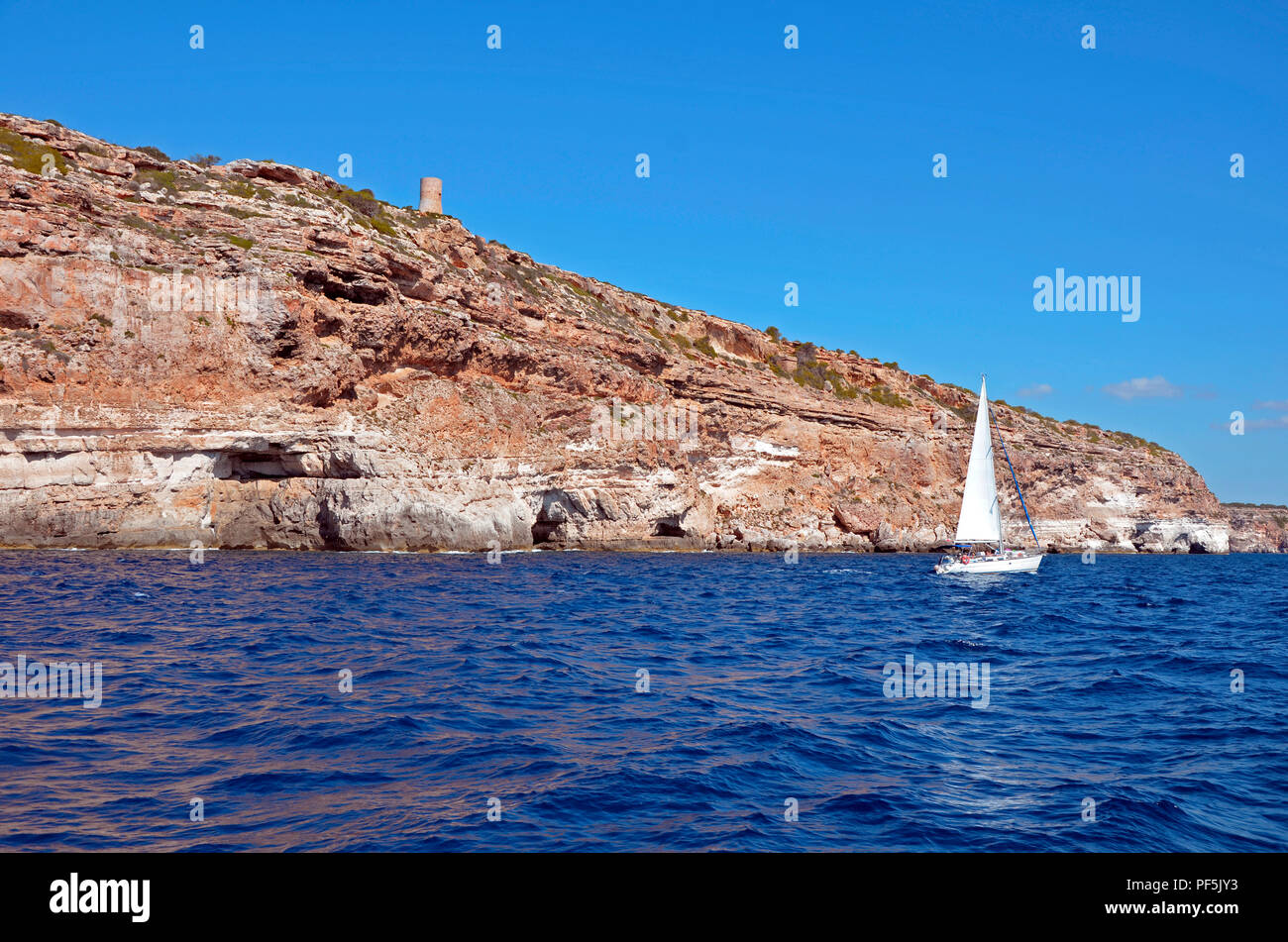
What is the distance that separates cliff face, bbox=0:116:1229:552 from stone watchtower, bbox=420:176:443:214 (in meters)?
9.13

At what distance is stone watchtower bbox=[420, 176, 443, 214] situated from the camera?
242ft

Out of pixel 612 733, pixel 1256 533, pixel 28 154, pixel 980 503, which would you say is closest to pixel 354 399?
pixel 28 154

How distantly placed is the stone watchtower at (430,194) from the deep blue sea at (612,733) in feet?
190

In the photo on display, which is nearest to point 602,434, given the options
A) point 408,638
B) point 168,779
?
point 408,638

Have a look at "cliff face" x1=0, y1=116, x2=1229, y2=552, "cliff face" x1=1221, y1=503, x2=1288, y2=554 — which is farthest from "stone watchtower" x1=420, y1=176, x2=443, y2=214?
"cliff face" x1=1221, y1=503, x2=1288, y2=554

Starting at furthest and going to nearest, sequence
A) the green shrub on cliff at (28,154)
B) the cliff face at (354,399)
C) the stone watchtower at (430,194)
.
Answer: the stone watchtower at (430,194)
the green shrub on cliff at (28,154)
the cliff face at (354,399)

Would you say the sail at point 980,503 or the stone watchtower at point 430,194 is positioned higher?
the stone watchtower at point 430,194

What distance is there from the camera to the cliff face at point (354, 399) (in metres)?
38.7

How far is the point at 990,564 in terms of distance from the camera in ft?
139

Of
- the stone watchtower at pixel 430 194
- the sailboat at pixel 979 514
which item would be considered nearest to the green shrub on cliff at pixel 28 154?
the stone watchtower at pixel 430 194

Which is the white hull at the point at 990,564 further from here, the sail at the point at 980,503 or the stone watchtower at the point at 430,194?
the stone watchtower at the point at 430,194

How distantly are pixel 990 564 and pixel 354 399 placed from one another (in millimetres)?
33334

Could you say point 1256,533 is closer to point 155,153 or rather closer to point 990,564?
point 990,564

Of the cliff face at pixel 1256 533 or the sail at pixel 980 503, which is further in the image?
the cliff face at pixel 1256 533
